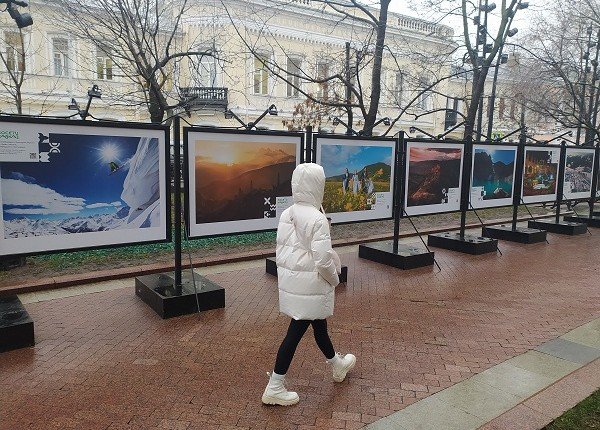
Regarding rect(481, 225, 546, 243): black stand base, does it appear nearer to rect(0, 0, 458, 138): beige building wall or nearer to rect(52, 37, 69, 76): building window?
rect(0, 0, 458, 138): beige building wall

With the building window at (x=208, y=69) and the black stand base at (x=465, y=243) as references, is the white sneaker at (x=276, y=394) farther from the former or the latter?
the building window at (x=208, y=69)

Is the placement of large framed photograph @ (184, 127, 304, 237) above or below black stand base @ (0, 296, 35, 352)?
above

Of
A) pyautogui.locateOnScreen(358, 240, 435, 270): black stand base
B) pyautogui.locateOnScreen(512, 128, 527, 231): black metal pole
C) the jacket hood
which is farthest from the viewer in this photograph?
pyautogui.locateOnScreen(512, 128, 527, 231): black metal pole

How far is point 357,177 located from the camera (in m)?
8.52

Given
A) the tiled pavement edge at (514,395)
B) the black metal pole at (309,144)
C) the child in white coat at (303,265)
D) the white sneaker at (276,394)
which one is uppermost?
the black metal pole at (309,144)

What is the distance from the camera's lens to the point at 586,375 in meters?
4.68

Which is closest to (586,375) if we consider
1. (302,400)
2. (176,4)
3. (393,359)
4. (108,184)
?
(393,359)

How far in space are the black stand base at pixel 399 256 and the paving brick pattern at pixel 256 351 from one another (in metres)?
0.61

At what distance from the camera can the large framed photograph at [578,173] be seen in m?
13.5

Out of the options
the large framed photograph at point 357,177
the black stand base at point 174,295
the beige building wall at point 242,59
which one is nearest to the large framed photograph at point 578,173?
the beige building wall at point 242,59

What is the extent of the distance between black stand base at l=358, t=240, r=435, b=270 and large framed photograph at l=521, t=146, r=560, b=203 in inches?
170

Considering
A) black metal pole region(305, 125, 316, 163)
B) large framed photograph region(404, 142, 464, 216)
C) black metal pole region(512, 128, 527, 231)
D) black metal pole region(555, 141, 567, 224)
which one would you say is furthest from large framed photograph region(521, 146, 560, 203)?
black metal pole region(305, 125, 316, 163)

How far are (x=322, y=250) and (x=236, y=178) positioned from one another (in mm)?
3508

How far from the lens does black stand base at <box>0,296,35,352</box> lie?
4.89 metres
